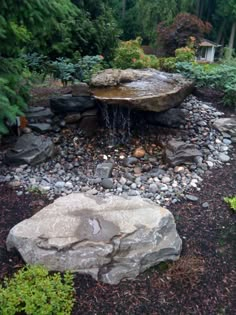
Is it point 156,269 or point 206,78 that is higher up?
point 206,78

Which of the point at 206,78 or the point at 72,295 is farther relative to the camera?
the point at 206,78

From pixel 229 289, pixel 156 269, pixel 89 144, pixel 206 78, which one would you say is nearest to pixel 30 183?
pixel 89 144

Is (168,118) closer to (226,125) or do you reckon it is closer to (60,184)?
(226,125)

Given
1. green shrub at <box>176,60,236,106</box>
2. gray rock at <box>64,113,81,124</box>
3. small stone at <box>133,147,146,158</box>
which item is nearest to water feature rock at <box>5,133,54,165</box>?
gray rock at <box>64,113,81,124</box>

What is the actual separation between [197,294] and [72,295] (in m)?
0.97

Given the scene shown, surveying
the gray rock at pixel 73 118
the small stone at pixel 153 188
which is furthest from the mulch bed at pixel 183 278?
the gray rock at pixel 73 118

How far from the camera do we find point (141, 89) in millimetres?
4961

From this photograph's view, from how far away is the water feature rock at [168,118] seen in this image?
512 cm

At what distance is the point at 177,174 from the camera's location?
4.34 meters

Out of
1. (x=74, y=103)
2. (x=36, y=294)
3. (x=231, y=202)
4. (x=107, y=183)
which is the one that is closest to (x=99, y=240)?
(x=36, y=294)

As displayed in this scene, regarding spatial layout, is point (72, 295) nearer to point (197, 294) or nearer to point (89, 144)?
point (197, 294)

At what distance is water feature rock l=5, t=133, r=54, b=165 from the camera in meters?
4.43

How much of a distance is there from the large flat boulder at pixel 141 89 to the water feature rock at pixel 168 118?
9.3 inches

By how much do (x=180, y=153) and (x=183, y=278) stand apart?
200 cm
